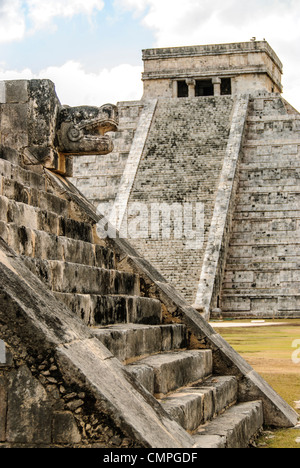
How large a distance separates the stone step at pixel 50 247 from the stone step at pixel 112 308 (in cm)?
38

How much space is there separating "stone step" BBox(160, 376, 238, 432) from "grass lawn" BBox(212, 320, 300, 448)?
375 millimetres

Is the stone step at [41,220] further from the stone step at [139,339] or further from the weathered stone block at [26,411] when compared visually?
the weathered stone block at [26,411]

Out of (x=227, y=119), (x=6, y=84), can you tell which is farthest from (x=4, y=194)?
(x=227, y=119)

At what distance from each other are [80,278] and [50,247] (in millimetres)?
279

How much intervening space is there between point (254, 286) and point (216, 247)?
1892mm

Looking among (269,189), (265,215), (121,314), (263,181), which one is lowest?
(121,314)

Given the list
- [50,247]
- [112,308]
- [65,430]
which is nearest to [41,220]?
[50,247]

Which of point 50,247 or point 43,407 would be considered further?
point 50,247

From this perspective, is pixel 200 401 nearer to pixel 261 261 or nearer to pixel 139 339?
pixel 139 339

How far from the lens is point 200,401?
4637 mm

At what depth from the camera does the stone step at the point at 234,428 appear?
417cm

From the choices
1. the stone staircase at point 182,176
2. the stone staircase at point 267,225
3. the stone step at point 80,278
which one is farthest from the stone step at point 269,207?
the stone step at point 80,278
